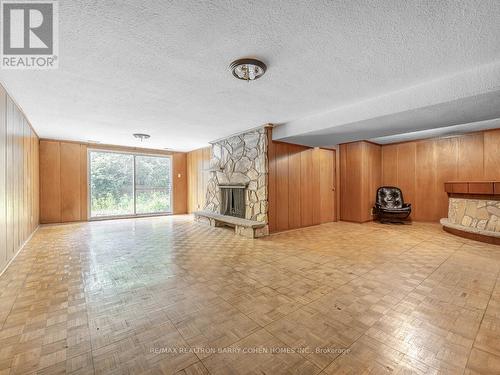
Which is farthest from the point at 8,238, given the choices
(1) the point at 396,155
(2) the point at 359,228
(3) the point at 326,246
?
(1) the point at 396,155

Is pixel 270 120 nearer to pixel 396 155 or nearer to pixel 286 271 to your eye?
pixel 286 271

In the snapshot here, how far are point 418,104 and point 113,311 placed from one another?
406 cm

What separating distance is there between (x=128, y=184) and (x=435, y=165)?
9537mm

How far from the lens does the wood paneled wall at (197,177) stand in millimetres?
7508

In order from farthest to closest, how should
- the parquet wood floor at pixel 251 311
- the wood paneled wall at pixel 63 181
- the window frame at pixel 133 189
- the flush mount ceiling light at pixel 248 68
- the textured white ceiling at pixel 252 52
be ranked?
the window frame at pixel 133 189
the wood paneled wall at pixel 63 181
the flush mount ceiling light at pixel 248 68
the textured white ceiling at pixel 252 52
the parquet wood floor at pixel 251 311

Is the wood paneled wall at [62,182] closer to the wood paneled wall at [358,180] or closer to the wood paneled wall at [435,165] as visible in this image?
the wood paneled wall at [358,180]

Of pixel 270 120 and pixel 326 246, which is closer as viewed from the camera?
pixel 326 246

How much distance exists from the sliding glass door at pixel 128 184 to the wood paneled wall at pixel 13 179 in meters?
2.38

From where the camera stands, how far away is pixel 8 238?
2.96 metres

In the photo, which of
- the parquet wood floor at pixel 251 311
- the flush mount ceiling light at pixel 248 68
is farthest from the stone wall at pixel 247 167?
the flush mount ceiling light at pixel 248 68

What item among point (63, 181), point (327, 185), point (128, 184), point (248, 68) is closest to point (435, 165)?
point (327, 185)

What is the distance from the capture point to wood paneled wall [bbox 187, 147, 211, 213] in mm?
7508

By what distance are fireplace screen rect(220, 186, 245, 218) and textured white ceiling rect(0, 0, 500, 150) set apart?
90.2 inches

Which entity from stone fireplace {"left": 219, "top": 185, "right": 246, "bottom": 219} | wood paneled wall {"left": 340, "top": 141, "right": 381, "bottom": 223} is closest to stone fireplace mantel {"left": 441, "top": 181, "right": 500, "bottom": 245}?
wood paneled wall {"left": 340, "top": 141, "right": 381, "bottom": 223}
